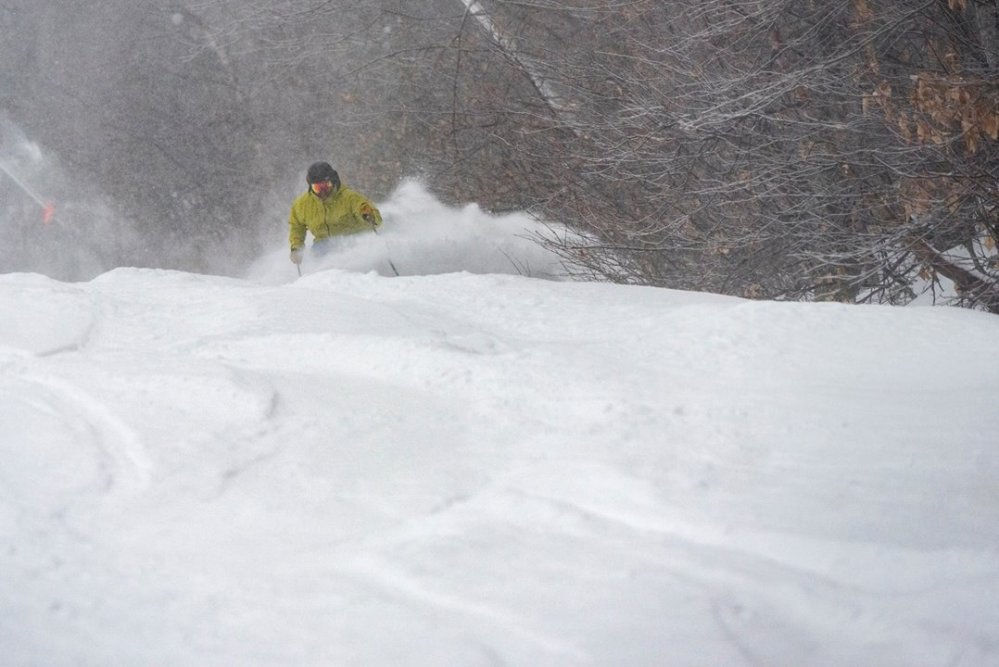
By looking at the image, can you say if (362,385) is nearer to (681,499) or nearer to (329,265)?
(681,499)

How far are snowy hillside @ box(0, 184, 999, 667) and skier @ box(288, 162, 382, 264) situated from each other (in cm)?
498

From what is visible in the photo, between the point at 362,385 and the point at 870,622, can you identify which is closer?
the point at 870,622

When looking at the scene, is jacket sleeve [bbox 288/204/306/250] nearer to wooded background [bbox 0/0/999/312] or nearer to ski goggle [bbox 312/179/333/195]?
ski goggle [bbox 312/179/333/195]

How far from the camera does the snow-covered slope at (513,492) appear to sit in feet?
7.38

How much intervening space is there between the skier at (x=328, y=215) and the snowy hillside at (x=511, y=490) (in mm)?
4978

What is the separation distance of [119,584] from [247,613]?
35cm

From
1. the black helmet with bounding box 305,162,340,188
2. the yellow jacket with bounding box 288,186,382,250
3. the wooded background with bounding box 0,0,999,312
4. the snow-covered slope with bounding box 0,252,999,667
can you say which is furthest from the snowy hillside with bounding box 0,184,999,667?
the yellow jacket with bounding box 288,186,382,250

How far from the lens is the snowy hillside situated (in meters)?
2.25

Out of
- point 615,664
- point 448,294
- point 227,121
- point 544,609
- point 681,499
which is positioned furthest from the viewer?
point 227,121

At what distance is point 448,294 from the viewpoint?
5.02 meters

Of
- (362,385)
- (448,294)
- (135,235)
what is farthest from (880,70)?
(135,235)

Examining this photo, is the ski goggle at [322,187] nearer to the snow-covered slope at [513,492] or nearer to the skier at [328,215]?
the skier at [328,215]

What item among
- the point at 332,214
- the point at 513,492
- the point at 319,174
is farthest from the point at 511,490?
the point at 332,214

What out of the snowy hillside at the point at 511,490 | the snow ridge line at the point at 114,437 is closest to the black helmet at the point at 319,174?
the snowy hillside at the point at 511,490
